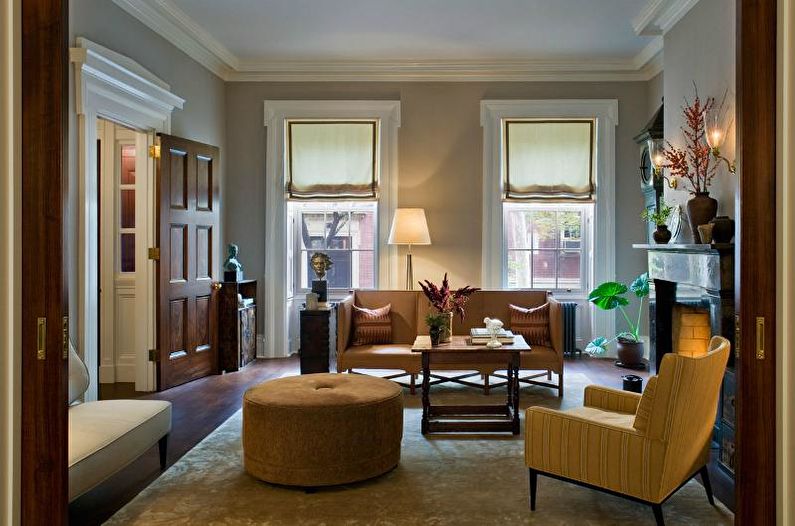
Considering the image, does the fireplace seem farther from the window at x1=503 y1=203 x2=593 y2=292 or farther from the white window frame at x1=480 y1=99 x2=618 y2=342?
the window at x1=503 y1=203 x2=593 y2=292

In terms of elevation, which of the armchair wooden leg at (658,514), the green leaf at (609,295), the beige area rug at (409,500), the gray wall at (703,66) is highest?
the gray wall at (703,66)

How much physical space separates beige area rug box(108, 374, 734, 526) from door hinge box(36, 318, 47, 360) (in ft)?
5.23

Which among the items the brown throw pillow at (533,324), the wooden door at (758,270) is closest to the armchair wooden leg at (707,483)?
the wooden door at (758,270)

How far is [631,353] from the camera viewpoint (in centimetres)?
702

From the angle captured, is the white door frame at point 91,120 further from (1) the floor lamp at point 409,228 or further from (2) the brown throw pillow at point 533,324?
(2) the brown throw pillow at point 533,324

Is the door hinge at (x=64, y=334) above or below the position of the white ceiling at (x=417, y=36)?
below

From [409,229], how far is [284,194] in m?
1.56

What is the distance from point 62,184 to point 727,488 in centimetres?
347

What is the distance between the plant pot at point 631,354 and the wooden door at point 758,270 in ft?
17.5

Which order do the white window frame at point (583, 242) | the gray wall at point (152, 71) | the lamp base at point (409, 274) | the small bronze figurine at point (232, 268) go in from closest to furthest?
Answer: the gray wall at point (152, 71)
the small bronze figurine at point (232, 268)
the lamp base at point (409, 274)
the white window frame at point (583, 242)

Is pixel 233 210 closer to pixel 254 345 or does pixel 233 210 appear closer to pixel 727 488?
pixel 254 345

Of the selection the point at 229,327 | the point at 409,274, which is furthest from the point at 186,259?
the point at 409,274

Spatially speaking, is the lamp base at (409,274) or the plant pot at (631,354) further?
the lamp base at (409,274)

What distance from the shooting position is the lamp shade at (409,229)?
7.04 m
